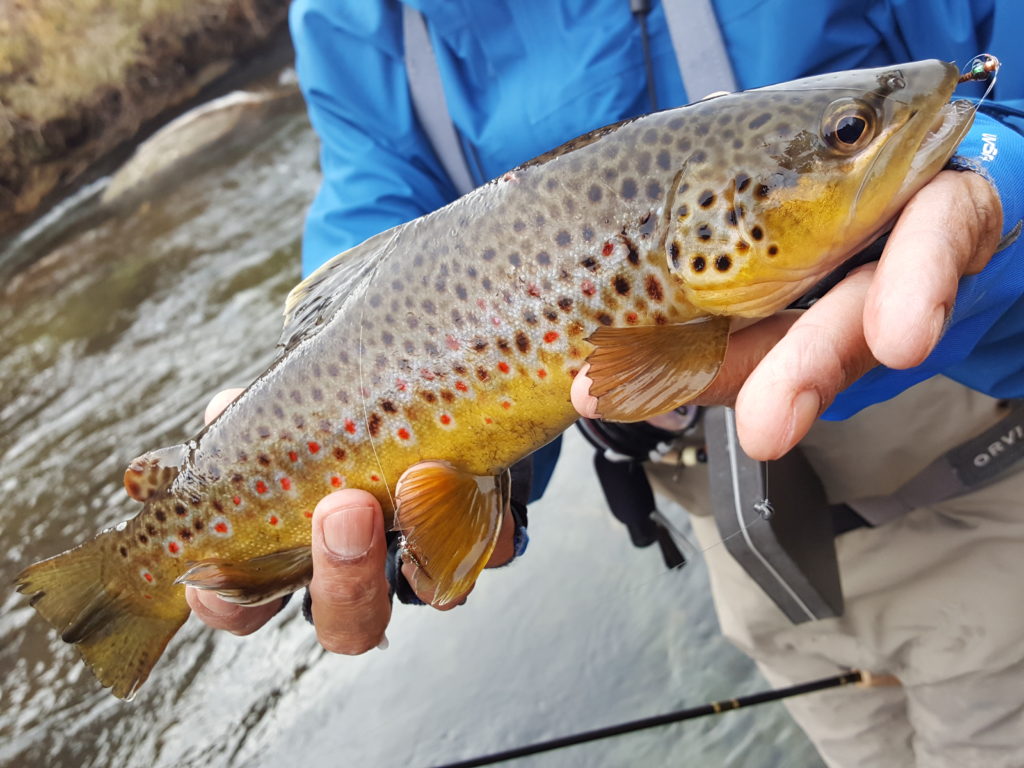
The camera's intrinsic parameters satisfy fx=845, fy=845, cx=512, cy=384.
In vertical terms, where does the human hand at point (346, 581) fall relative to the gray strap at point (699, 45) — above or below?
below

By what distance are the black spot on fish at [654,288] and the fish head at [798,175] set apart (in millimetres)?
34

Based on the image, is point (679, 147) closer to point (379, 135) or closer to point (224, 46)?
point (379, 135)

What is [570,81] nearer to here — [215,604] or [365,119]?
[365,119]

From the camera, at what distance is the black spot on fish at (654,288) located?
1371 millimetres

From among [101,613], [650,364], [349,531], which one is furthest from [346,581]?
[650,364]

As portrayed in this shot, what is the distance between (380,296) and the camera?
1.56 metres

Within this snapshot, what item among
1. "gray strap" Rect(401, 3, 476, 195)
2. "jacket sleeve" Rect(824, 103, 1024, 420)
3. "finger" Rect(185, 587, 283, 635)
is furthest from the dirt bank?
"jacket sleeve" Rect(824, 103, 1024, 420)

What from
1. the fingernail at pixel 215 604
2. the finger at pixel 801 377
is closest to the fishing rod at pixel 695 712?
the fingernail at pixel 215 604

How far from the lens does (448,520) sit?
155 centimetres

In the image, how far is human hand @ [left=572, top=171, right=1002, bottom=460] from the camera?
1.00 meters

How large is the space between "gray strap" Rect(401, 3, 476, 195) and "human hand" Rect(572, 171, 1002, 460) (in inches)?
50.5

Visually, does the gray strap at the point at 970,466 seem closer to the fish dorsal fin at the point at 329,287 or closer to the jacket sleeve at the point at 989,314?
the jacket sleeve at the point at 989,314

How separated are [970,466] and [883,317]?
1109 mm

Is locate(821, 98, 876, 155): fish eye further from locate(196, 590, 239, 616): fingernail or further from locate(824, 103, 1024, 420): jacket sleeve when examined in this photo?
locate(196, 590, 239, 616): fingernail
